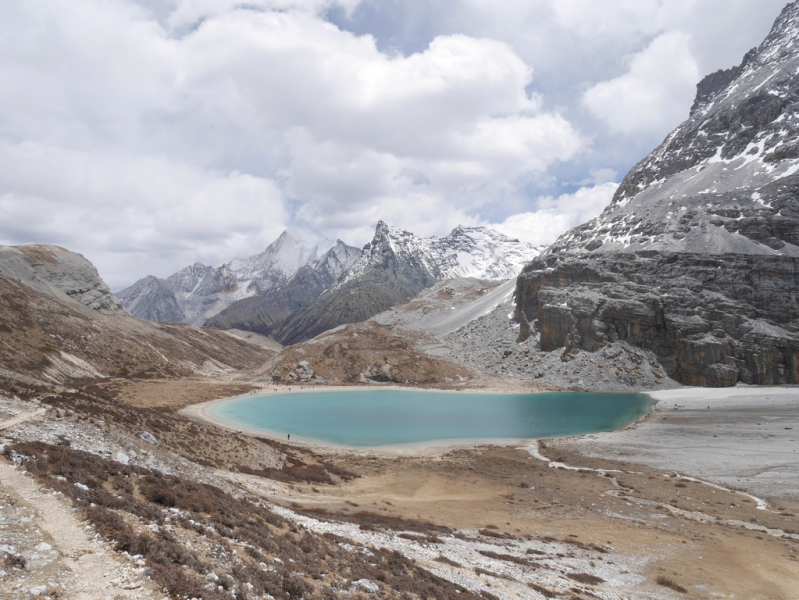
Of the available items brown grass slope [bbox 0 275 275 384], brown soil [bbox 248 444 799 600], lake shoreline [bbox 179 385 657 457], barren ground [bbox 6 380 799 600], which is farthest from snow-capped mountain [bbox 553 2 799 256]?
brown grass slope [bbox 0 275 275 384]

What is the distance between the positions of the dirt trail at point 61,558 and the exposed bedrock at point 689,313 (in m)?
110

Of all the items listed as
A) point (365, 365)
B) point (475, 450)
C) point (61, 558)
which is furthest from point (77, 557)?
point (365, 365)

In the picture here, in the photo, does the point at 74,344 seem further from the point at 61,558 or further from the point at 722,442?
the point at 722,442

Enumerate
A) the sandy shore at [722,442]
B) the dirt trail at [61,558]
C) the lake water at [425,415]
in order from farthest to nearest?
the lake water at [425,415]
the sandy shore at [722,442]
the dirt trail at [61,558]

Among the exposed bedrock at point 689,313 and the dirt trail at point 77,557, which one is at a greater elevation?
the exposed bedrock at point 689,313

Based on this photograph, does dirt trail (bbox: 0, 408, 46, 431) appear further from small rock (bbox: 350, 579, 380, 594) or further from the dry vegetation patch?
small rock (bbox: 350, 579, 380, 594)

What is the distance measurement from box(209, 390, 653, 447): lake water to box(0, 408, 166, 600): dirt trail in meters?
44.1

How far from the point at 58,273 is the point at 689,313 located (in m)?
181

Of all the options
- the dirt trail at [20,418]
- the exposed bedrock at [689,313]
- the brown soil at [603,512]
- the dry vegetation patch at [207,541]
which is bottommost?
the brown soil at [603,512]

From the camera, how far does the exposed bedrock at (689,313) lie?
3684 inches

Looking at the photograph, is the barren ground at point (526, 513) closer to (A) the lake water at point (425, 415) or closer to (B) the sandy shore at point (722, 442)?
(B) the sandy shore at point (722, 442)

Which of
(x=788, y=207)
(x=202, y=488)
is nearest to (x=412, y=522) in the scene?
(x=202, y=488)

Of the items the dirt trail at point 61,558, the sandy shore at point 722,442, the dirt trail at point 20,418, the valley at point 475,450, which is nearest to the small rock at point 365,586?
the valley at point 475,450

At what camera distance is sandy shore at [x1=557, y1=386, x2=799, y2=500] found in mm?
37969
